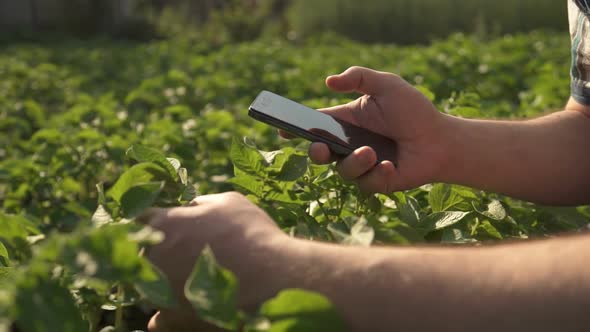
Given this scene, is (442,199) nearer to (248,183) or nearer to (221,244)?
(248,183)

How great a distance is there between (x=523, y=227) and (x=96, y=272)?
963mm

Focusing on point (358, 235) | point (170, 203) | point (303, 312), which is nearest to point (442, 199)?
point (358, 235)

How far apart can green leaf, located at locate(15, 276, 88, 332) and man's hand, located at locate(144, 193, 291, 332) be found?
20cm

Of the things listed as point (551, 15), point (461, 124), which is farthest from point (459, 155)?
point (551, 15)

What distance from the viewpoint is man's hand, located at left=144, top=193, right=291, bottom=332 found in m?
0.90

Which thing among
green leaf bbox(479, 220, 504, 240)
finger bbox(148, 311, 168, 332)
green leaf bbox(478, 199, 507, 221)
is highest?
green leaf bbox(478, 199, 507, 221)

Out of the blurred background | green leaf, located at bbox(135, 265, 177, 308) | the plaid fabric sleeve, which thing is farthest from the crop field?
the blurred background

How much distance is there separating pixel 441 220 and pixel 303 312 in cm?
53

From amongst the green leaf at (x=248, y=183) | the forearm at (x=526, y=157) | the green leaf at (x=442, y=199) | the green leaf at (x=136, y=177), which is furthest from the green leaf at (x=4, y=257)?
the forearm at (x=526, y=157)

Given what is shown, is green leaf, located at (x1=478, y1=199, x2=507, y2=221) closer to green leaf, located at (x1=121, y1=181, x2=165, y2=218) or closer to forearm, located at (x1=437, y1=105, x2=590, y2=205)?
forearm, located at (x1=437, y1=105, x2=590, y2=205)

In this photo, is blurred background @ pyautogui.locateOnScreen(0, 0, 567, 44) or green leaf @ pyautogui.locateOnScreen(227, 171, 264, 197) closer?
green leaf @ pyautogui.locateOnScreen(227, 171, 264, 197)

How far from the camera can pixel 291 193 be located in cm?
138

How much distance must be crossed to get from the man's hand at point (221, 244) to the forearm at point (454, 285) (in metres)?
0.05

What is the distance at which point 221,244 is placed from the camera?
93 centimetres
